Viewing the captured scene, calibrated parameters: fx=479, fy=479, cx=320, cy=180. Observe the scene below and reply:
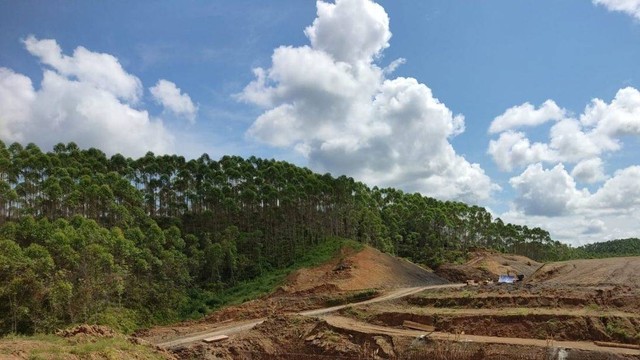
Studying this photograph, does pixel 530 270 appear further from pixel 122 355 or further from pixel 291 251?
pixel 122 355

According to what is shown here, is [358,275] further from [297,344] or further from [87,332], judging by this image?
[87,332]

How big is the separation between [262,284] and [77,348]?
33410mm

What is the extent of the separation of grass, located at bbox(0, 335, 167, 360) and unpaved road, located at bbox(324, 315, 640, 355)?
12.7m

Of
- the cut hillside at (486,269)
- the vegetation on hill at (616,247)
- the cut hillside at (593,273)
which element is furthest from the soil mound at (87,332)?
the vegetation on hill at (616,247)

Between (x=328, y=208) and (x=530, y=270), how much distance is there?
3363cm

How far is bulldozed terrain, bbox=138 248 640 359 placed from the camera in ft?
86.2

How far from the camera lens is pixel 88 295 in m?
35.7

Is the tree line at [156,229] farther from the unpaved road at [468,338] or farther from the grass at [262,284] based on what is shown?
the unpaved road at [468,338]

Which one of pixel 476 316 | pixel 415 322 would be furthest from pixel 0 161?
pixel 476 316

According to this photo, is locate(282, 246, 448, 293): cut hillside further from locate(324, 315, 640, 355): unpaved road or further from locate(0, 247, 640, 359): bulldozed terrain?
locate(324, 315, 640, 355): unpaved road

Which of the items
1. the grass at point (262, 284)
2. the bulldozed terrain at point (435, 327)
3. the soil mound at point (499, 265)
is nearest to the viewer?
the bulldozed terrain at point (435, 327)

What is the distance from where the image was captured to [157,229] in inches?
1922

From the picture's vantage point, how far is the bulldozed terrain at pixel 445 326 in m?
26.3

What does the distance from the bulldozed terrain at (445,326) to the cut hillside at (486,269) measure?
1057 inches
